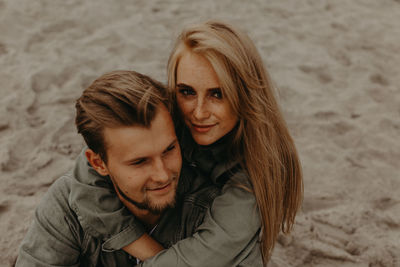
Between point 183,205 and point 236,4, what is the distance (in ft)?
12.0

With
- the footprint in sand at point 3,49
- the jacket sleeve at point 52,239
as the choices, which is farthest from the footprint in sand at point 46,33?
the jacket sleeve at point 52,239

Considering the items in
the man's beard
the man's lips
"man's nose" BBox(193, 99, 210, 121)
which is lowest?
the man's beard

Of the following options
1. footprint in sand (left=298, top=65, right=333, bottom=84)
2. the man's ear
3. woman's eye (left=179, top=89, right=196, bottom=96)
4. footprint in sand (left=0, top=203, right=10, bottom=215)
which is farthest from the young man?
footprint in sand (left=298, top=65, right=333, bottom=84)

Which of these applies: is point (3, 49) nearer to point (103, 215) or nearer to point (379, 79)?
point (103, 215)

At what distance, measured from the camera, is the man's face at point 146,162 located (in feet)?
6.13

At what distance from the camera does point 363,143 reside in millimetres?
3396

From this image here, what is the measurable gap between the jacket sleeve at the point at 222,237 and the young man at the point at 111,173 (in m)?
0.18

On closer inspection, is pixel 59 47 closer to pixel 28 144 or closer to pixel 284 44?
pixel 28 144

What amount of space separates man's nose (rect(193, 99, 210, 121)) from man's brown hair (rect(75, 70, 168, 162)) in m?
0.16

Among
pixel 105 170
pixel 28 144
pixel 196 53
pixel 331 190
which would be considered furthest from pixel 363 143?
pixel 28 144

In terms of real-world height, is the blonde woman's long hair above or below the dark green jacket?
above

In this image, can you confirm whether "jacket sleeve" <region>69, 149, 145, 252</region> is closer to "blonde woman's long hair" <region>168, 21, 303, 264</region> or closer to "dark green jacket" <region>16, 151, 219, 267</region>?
"dark green jacket" <region>16, 151, 219, 267</region>

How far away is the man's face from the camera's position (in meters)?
1.87

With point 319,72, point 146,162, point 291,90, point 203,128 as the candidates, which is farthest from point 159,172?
point 319,72
